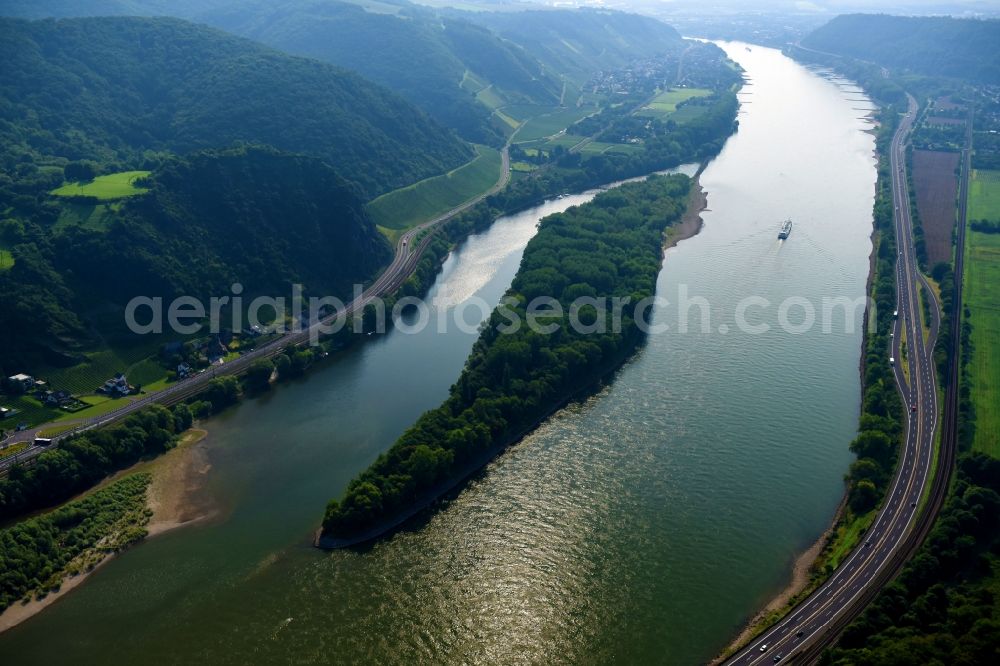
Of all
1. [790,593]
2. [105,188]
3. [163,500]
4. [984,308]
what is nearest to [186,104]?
[105,188]

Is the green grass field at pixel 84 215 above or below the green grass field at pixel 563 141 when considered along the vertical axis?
below

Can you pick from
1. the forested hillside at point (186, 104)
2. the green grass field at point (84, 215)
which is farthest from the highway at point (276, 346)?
the green grass field at point (84, 215)

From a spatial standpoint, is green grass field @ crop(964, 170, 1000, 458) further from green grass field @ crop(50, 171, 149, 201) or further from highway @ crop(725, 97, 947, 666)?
green grass field @ crop(50, 171, 149, 201)

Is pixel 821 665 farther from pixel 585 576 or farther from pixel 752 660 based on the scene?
pixel 585 576

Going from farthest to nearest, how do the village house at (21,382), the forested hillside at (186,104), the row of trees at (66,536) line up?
the forested hillside at (186,104) → the village house at (21,382) → the row of trees at (66,536)

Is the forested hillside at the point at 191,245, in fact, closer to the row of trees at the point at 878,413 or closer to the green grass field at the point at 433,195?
the green grass field at the point at 433,195

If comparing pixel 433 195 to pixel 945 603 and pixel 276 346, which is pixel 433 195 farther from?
pixel 945 603

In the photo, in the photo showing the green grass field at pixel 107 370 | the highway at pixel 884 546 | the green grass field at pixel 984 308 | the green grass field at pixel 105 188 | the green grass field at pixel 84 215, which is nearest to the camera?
the highway at pixel 884 546
